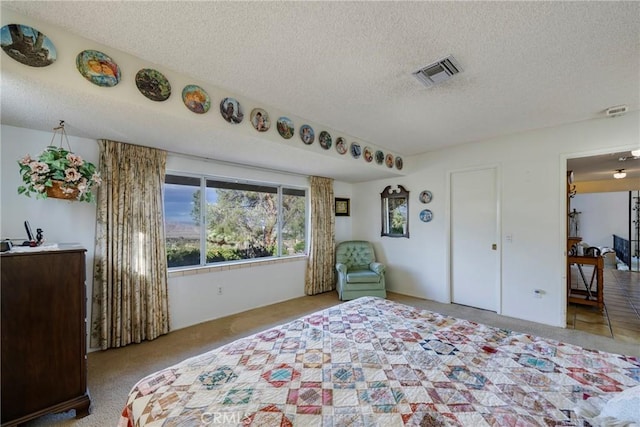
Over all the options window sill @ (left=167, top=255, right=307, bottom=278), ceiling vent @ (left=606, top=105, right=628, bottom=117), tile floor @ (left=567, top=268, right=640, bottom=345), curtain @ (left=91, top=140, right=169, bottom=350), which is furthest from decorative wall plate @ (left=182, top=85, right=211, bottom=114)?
tile floor @ (left=567, top=268, right=640, bottom=345)

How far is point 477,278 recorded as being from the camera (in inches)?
159

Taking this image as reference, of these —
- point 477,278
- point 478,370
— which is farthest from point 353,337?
point 477,278

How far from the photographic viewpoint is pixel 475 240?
13.3 ft

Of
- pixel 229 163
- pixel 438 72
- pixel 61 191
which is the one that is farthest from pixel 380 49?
pixel 229 163

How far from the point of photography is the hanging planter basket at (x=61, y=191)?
76.0 inches

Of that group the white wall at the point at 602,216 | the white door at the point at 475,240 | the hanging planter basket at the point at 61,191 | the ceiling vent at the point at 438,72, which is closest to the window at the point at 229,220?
the hanging planter basket at the point at 61,191

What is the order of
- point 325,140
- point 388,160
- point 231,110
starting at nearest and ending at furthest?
1. point 231,110
2. point 325,140
3. point 388,160

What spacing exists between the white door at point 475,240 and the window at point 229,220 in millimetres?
2632

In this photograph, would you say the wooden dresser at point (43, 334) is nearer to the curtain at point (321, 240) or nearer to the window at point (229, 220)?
the window at point (229, 220)

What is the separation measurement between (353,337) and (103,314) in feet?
8.66

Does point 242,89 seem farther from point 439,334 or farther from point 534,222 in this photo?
point 534,222

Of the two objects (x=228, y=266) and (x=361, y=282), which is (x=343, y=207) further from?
A: (x=228, y=266)

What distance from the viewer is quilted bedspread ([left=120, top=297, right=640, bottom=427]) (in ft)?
3.26

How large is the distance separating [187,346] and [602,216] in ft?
36.9
